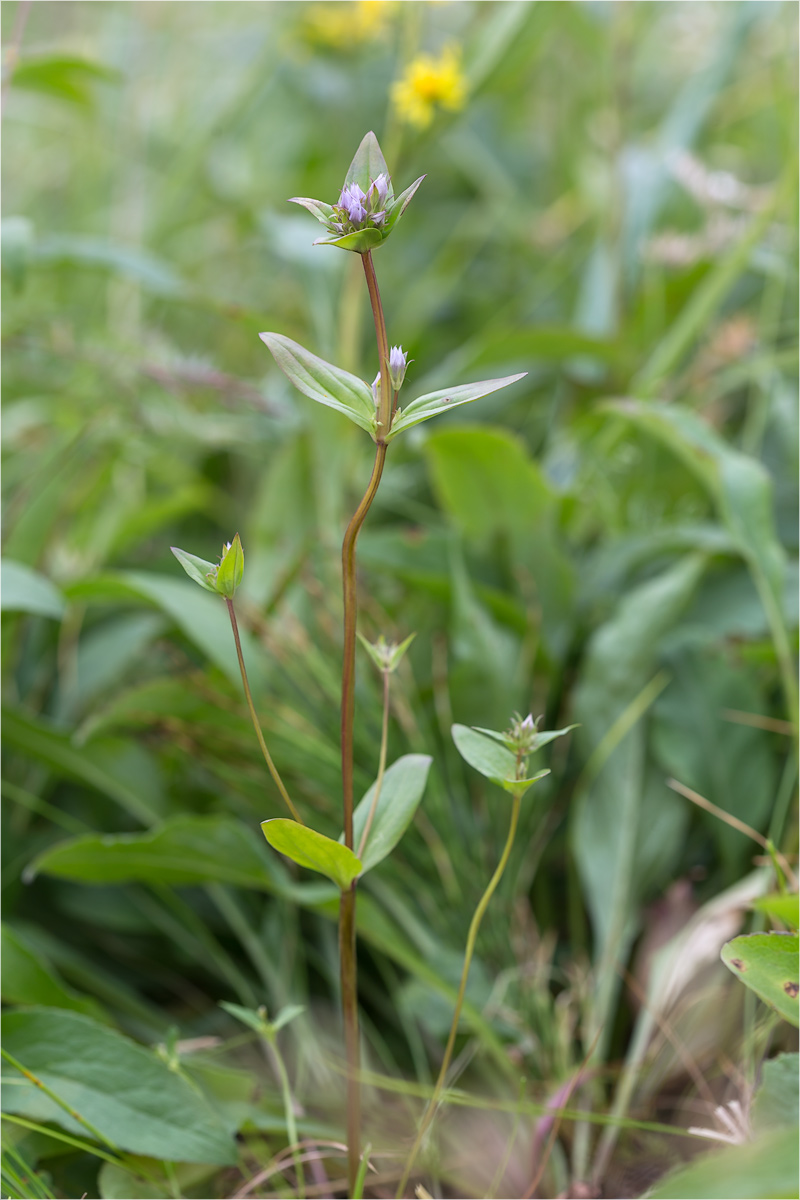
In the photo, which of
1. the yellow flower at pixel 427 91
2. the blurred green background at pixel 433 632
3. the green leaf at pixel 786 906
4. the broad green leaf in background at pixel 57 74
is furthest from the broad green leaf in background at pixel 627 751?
the broad green leaf in background at pixel 57 74

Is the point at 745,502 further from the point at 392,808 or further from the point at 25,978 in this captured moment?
the point at 25,978

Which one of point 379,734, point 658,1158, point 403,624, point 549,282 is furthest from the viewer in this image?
point 549,282

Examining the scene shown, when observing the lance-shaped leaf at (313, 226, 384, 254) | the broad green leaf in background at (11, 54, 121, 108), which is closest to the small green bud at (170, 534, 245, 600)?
the lance-shaped leaf at (313, 226, 384, 254)

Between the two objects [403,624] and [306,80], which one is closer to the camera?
[403,624]

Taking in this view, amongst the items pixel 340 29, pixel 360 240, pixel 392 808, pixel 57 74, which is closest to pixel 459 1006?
pixel 392 808

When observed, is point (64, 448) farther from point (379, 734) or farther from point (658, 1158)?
point (658, 1158)

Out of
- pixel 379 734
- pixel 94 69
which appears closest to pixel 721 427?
pixel 379 734

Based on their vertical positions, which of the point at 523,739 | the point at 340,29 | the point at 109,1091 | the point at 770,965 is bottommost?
the point at 109,1091

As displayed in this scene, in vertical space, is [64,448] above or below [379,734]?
above
